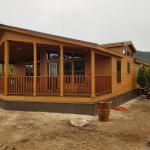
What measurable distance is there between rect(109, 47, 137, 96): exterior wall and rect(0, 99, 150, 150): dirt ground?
12.2 ft

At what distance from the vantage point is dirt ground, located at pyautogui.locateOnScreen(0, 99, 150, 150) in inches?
211

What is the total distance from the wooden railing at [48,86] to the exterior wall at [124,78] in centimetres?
364

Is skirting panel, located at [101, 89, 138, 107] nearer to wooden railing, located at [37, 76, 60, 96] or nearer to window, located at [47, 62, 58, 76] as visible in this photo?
wooden railing, located at [37, 76, 60, 96]

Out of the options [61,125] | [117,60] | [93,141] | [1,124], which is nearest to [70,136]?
[93,141]

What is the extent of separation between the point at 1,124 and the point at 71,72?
213 inches

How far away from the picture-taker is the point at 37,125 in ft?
24.0

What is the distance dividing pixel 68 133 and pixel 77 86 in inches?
135

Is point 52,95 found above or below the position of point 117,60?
below

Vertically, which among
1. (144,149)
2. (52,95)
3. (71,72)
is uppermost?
(71,72)

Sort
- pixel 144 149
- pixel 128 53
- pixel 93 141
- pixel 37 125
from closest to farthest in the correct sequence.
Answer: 1. pixel 144 149
2. pixel 93 141
3. pixel 37 125
4. pixel 128 53

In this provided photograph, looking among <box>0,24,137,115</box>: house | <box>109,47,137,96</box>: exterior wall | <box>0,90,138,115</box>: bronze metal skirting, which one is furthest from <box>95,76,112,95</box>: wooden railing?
<box>0,90,138,115</box>: bronze metal skirting

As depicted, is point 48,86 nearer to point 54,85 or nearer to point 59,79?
point 54,85

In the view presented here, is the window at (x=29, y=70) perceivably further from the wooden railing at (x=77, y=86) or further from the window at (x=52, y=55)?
the wooden railing at (x=77, y=86)

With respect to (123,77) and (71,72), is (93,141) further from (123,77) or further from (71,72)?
(123,77)
